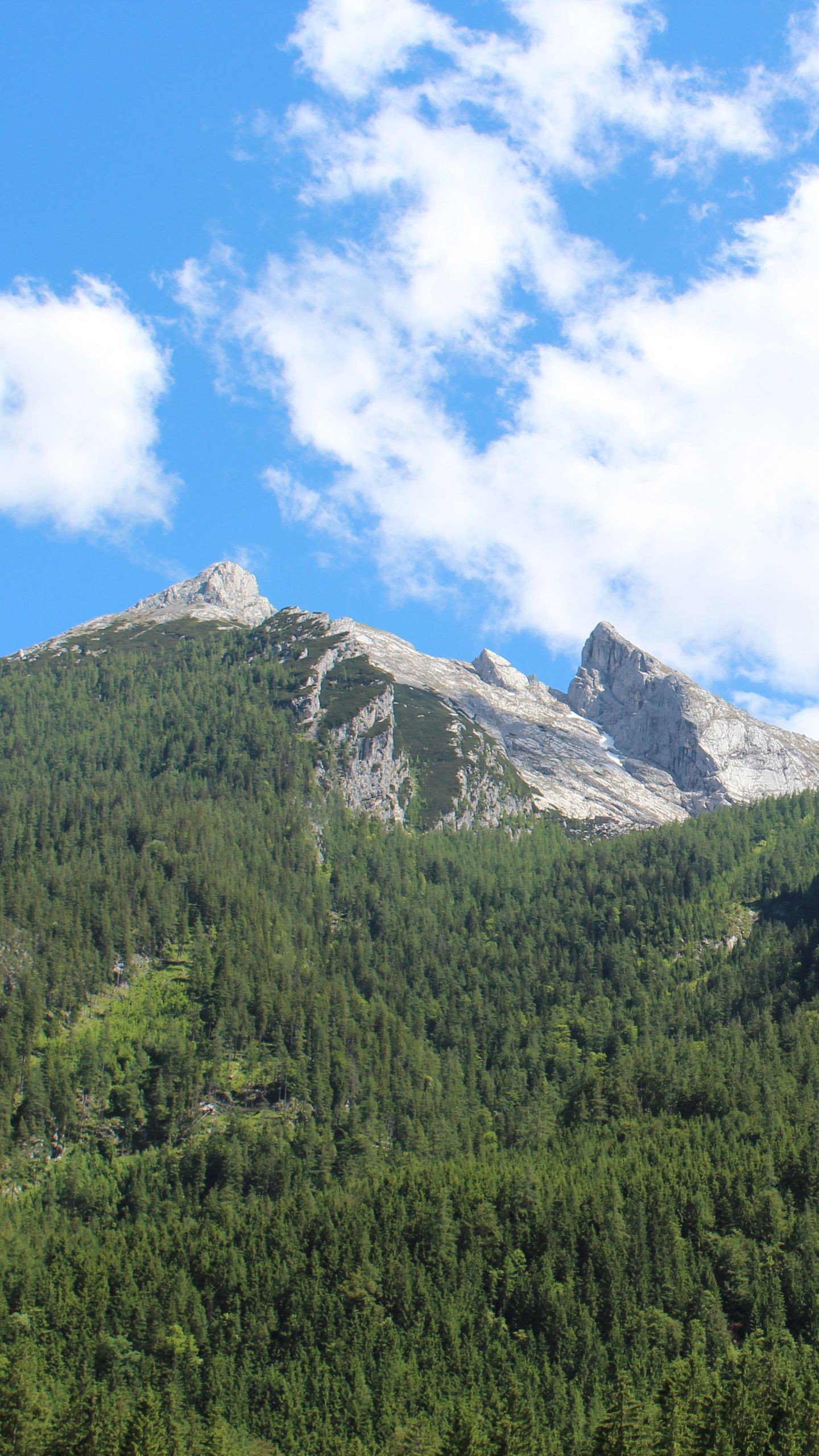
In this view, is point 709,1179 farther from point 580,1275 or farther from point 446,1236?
point 446,1236

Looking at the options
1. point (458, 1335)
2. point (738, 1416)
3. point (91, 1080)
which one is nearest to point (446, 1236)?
point (458, 1335)

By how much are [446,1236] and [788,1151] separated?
3706 centimetres

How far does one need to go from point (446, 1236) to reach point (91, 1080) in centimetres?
5498

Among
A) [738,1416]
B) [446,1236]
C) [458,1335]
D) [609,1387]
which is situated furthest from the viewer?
[446,1236]

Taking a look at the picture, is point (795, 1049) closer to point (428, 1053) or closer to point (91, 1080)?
point (428, 1053)

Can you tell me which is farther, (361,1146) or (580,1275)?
(361,1146)

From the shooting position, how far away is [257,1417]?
111188 mm

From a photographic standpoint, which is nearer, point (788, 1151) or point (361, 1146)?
point (788, 1151)

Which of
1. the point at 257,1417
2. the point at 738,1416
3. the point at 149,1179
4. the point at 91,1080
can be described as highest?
the point at 91,1080

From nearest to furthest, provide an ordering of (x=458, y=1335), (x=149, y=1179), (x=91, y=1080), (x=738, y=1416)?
(x=738, y=1416) < (x=458, y=1335) < (x=149, y=1179) < (x=91, y=1080)

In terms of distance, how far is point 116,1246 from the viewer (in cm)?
12962

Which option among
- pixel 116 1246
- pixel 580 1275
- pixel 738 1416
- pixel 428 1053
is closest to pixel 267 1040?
pixel 428 1053

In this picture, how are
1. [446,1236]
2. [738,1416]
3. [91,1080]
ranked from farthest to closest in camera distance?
[91,1080] → [446,1236] → [738,1416]

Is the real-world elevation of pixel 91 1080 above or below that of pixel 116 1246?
above
